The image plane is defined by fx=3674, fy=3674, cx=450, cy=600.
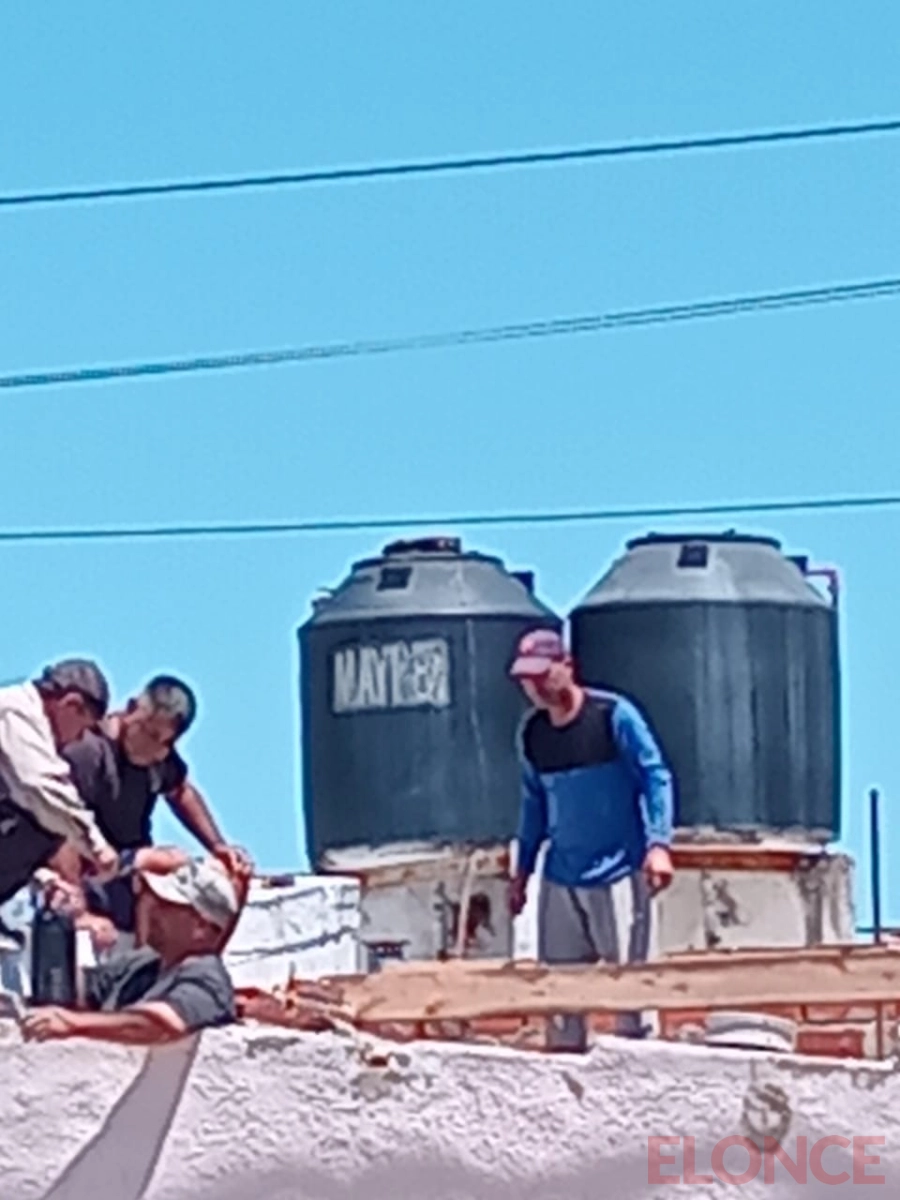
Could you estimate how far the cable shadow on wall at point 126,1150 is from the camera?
8.01 metres

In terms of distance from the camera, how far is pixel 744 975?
9.27 m

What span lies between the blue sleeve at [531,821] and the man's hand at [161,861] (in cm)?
313

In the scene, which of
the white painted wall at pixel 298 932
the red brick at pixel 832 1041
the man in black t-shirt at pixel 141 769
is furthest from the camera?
the white painted wall at pixel 298 932

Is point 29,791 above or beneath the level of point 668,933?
above

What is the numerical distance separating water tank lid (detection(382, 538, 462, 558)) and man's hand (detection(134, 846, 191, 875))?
35.1 feet

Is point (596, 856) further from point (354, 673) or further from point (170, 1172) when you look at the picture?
point (354, 673)

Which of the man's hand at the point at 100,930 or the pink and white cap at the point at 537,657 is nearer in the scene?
the man's hand at the point at 100,930

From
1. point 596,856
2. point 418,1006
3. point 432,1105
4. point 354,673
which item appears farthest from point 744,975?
point 354,673

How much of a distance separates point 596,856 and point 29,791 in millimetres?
2563

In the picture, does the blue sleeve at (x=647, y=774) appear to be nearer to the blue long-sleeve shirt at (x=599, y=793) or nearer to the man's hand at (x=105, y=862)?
the blue long-sleeve shirt at (x=599, y=793)

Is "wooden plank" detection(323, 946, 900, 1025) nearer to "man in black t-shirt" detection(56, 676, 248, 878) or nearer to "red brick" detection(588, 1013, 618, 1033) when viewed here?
"red brick" detection(588, 1013, 618, 1033)

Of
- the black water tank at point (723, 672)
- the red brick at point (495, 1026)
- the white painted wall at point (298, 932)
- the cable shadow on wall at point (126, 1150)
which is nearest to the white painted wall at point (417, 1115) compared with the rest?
the cable shadow on wall at point (126, 1150)

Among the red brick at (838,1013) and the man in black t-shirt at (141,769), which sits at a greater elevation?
the man in black t-shirt at (141,769)

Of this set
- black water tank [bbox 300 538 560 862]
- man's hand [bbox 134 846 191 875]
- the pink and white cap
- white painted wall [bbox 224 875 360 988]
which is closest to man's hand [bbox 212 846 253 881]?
man's hand [bbox 134 846 191 875]
